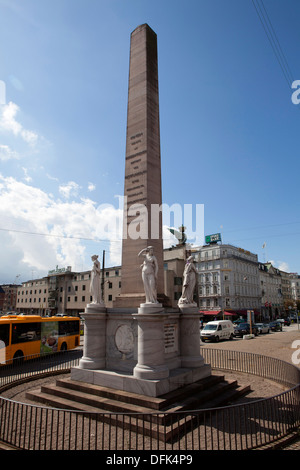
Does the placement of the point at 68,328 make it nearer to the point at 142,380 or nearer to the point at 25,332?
the point at 25,332

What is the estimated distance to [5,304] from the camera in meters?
120

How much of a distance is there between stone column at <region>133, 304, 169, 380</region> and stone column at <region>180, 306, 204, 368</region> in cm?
183

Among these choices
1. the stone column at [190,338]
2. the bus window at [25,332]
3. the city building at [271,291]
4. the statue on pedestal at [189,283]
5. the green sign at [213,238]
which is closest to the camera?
the stone column at [190,338]

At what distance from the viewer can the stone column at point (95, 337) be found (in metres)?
10.1

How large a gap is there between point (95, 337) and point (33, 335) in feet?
31.9

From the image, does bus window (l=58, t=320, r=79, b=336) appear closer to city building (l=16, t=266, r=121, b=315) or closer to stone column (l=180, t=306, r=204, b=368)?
stone column (l=180, t=306, r=204, b=368)

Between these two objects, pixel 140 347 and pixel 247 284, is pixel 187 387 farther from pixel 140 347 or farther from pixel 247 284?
pixel 247 284

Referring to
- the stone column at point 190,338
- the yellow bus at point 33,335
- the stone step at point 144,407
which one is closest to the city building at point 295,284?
the yellow bus at point 33,335

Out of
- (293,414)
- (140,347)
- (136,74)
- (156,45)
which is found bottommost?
(293,414)

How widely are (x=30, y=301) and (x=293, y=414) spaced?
77.8 meters

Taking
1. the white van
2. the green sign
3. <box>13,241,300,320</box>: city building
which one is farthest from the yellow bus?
the green sign

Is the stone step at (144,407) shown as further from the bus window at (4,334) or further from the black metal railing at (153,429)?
the bus window at (4,334)

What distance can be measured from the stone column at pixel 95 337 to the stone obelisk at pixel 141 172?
764 millimetres

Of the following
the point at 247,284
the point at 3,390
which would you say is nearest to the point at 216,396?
the point at 3,390
